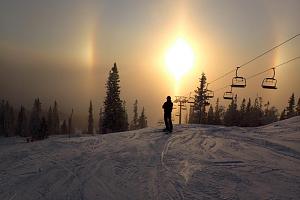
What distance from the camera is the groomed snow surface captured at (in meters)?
10.5

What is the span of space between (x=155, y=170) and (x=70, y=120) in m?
101

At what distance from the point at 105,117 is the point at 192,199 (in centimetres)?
5420

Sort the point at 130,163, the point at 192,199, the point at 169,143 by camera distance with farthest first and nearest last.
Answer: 1. the point at 169,143
2. the point at 130,163
3. the point at 192,199

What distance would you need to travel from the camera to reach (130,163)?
14.3 metres

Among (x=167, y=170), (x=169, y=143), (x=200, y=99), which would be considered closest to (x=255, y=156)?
(x=167, y=170)

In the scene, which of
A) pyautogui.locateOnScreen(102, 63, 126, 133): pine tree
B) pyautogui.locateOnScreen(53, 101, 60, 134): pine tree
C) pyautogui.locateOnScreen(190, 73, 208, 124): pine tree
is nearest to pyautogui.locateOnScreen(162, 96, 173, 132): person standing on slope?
pyautogui.locateOnScreen(102, 63, 126, 133): pine tree

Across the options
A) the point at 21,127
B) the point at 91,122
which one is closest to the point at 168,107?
the point at 91,122

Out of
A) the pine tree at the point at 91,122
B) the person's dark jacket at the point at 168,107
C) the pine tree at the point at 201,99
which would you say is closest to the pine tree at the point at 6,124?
the pine tree at the point at 91,122

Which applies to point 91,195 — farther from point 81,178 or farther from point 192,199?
point 192,199

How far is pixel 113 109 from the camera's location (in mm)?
63812

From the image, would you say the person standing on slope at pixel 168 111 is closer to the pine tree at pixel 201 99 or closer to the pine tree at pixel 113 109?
the pine tree at pixel 113 109

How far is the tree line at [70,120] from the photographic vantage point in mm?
63281

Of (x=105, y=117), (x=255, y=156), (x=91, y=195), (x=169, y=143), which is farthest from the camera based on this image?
(x=105, y=117)

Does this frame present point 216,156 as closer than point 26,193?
No
